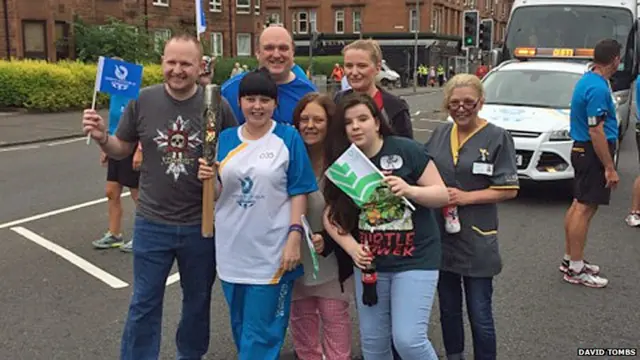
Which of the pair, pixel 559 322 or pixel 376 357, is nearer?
pixel 376 357

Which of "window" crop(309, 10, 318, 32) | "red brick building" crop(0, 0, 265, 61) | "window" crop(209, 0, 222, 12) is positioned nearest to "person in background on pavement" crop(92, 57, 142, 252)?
"red brick building" crop(0, 0, 265, 61)

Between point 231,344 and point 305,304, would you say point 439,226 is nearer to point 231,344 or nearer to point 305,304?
point 305,304

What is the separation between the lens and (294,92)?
3904mm

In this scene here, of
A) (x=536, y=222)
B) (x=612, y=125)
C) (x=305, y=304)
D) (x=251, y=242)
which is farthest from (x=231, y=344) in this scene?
(x=536, y=222)

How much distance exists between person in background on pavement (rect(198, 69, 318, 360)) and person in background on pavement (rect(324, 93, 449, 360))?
0.81ft

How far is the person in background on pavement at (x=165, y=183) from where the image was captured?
351 cm

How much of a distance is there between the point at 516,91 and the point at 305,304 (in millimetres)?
7159

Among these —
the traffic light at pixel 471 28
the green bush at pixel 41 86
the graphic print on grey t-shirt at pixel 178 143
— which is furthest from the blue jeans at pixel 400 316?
the green bush at pixel 41 86

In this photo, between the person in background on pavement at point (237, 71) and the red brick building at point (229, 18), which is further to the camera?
the red brick building at point (229, 18)

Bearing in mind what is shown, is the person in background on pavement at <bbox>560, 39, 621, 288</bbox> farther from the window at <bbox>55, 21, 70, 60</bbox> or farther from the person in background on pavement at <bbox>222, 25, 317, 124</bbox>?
the window at <bbox>55, 21, 70, 60</bbox>

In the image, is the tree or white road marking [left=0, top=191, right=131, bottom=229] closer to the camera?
white road marking [left=0, top=191, right=131, bottom=229]

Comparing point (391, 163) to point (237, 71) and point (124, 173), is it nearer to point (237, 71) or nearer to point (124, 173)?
point (124, 173)

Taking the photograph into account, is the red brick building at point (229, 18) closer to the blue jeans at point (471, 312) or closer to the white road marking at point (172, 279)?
the white road marking at point (172, 279)

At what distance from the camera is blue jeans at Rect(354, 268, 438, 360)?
3094 mm
